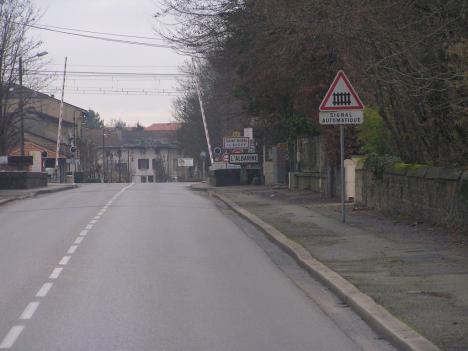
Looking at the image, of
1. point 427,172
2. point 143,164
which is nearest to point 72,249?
point 427,172

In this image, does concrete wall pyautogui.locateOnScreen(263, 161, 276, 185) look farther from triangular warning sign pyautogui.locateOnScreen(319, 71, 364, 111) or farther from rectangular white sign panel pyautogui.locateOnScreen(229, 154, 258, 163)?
triangular warning sign pyautogui.locateOnScreen(319, 71, 364, 111)

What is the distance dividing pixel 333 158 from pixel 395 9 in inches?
483

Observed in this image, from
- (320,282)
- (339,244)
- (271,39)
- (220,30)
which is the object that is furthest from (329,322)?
(220,30)

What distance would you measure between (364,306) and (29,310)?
3836 millimetres

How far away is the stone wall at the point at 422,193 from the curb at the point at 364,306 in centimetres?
311

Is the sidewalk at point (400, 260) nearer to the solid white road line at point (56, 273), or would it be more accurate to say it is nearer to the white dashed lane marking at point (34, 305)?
the white dashed lane marking at point (34, 305)

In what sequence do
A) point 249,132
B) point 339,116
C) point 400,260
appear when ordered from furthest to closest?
1. point 249,132
2. point 339,116
3. point 400,260

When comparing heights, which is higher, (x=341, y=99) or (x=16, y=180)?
(x=341, y=99)

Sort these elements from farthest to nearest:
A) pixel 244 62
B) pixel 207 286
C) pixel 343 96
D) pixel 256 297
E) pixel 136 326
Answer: pixel 244 62, pixel 343 96, pixel 207 286, pixel 256 297, pixel 136 326

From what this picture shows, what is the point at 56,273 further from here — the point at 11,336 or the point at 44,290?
the point at 11,336

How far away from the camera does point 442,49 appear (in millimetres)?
17016

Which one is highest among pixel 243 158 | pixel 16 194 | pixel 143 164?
pixel 243 158

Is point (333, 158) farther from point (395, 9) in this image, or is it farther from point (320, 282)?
point (320, 282)

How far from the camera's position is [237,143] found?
45.9 metres
